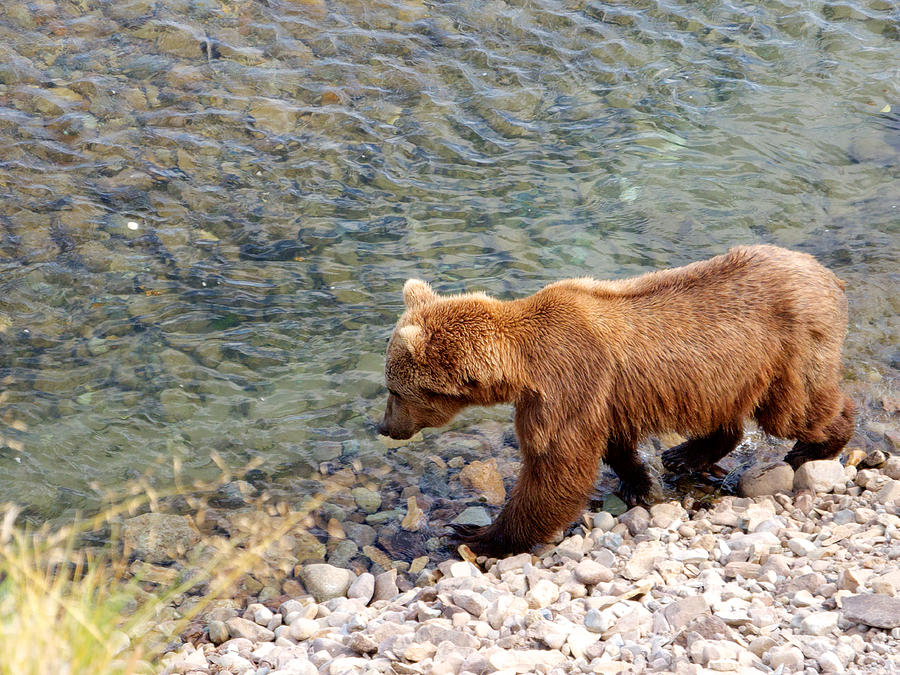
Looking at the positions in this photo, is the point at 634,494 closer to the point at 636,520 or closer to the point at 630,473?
the point at 630,473

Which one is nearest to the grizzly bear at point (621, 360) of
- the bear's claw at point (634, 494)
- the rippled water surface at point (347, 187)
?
the bear's claw at point (634, 494)

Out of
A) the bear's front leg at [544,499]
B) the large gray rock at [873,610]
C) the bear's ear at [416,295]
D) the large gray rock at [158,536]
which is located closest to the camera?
the large gray rock at [873,610]

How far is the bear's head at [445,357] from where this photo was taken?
5.80m

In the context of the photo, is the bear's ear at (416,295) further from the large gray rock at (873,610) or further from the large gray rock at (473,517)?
the large gray rock at (873,610)

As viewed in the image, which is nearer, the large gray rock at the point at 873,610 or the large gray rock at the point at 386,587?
the large gray rock at the point at 873,610

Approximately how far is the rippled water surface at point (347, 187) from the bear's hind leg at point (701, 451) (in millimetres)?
1416

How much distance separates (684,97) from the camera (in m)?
11.4

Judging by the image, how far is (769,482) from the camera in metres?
6.43

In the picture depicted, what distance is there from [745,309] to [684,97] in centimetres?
642

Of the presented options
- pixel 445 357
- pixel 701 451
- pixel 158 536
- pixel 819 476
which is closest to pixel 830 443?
pixel 819 476

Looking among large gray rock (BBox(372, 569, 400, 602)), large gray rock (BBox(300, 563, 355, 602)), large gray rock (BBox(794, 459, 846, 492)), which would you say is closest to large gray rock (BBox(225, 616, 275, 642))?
large gray rock (BBox(300, 563, 355, 602))

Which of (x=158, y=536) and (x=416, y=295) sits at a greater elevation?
(x=416, y=295)

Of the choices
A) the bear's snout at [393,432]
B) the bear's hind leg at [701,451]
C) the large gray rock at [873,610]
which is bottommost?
the bear's hind leg at [701,451]

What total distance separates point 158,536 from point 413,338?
2.51 meters
